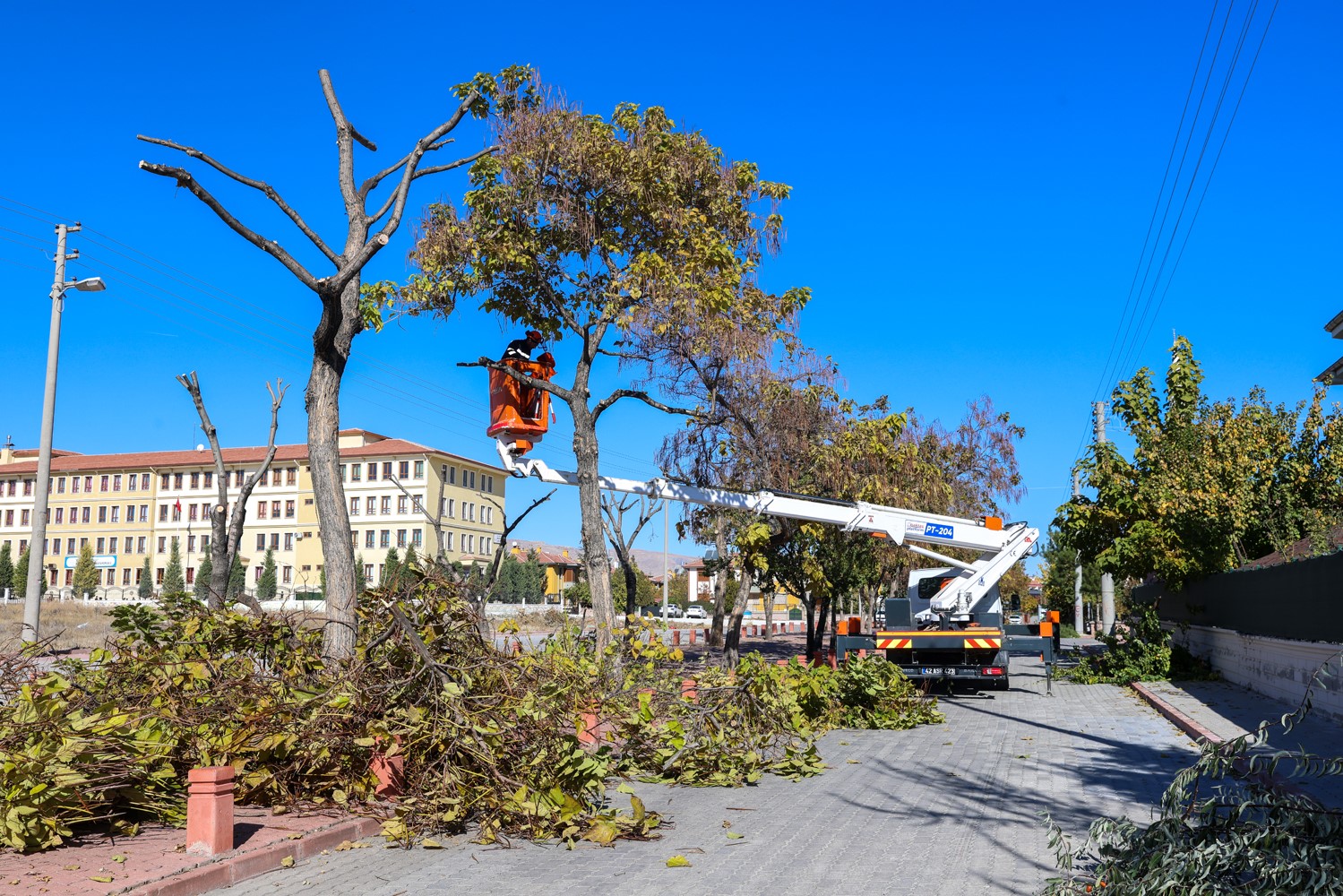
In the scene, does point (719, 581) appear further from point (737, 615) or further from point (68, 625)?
point (68, 625)

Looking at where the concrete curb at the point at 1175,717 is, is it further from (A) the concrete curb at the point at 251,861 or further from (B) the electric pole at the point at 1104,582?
(B) the electric pole at the point at 1104,582

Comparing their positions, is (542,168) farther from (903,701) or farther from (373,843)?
(373,843)

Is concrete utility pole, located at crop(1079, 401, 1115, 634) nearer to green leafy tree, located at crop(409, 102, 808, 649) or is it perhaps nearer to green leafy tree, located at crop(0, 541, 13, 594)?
green leafy tree, located at crop(409, 102, 808, 649)

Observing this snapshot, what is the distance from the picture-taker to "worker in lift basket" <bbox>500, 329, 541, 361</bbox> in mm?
16031

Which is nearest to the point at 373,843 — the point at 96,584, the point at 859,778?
the point at 859,778

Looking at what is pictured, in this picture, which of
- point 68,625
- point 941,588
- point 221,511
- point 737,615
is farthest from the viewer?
point 68,625

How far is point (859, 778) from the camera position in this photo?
11.0m

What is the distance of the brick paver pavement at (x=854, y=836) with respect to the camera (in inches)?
269

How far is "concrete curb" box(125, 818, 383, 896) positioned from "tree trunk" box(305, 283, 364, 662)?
2.64 m

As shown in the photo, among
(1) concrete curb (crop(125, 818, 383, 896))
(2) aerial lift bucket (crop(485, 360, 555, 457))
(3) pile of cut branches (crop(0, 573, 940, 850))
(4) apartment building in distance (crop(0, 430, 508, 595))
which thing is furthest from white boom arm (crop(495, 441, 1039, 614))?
(4) apartment building in distance (crop(0, 430, 508, 595))

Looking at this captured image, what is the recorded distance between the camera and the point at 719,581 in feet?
116

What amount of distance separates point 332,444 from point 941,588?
1380cm

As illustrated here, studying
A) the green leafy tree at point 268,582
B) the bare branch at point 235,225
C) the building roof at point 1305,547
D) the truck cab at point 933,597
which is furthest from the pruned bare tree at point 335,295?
the green leafy tree at point 268,582

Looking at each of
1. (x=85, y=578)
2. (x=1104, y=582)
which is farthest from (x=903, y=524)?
(x=85, y=578)
